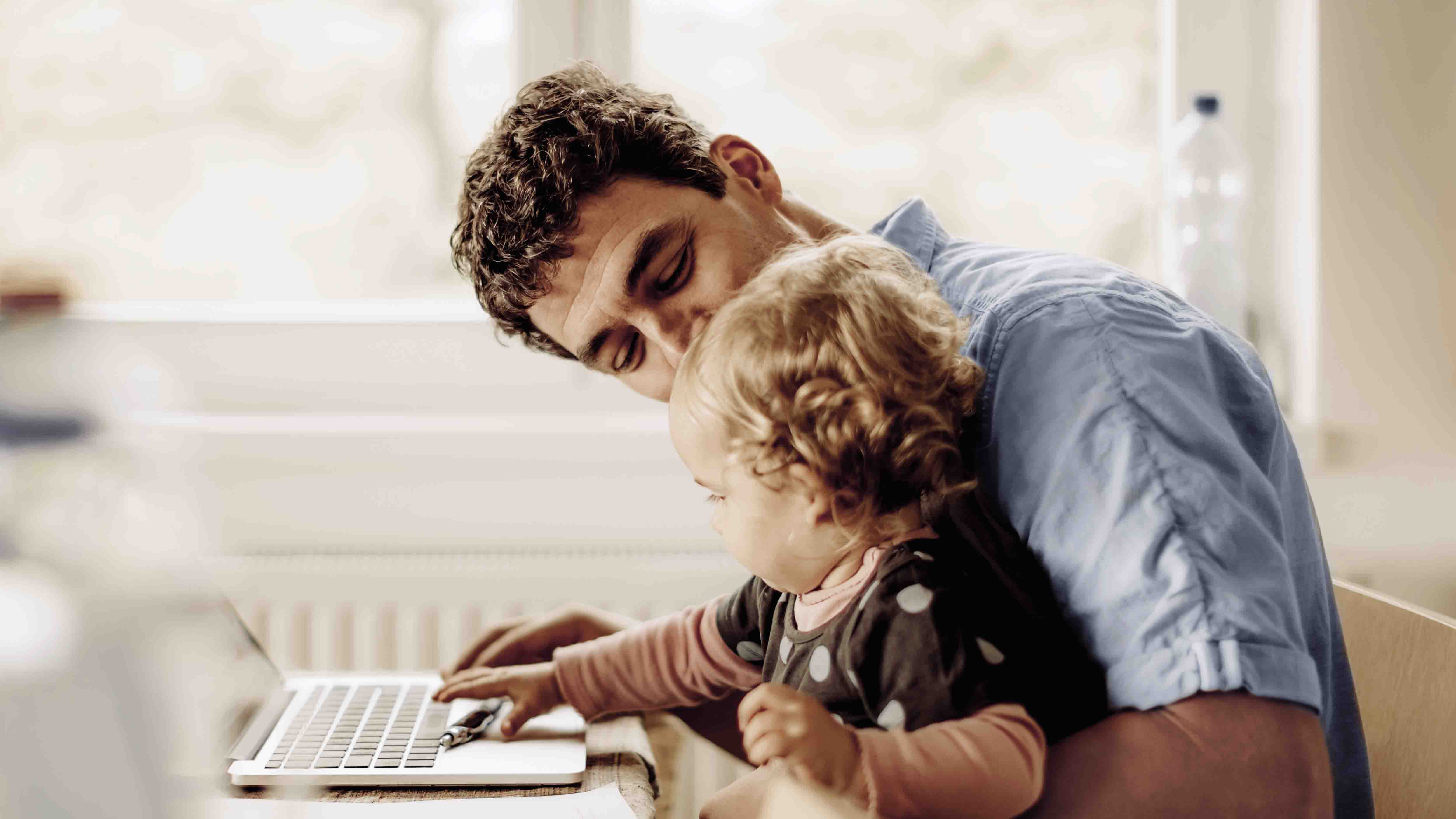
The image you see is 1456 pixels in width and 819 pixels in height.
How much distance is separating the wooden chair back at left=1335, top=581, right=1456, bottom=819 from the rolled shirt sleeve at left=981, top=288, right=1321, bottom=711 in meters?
0.26

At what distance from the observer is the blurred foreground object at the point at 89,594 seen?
27 cm

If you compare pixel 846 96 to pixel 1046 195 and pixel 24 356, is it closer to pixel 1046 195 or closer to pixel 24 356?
pixel 1046 195

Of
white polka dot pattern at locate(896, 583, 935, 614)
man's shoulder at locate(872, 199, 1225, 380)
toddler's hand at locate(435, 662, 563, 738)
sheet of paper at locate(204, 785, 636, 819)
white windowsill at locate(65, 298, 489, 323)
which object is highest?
man's shoulder at locate(872, 199, 1225, 380)

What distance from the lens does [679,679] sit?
1.01 m

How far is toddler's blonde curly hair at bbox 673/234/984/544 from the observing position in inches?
28.7

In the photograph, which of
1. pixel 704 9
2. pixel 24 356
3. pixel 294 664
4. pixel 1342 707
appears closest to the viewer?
pixel 24 356

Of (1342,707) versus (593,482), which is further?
(593,482)

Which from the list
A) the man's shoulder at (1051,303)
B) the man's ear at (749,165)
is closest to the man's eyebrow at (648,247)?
the man's ear at (749,165)

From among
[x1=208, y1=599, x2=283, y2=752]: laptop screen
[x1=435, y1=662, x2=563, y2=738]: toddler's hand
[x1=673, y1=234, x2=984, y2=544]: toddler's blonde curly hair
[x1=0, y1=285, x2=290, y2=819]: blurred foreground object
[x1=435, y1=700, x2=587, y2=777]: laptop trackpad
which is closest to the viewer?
[x1=0, y1=285, x2=290, y2=819]: blurred foreground object

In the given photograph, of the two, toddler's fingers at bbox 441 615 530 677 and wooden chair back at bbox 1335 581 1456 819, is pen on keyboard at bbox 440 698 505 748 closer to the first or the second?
toddler's fingers at bbox 441 615 530 677

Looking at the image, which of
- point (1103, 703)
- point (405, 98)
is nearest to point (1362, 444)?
point (1103, 703)

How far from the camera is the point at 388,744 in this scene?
902 mm

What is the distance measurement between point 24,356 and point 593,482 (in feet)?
4.66

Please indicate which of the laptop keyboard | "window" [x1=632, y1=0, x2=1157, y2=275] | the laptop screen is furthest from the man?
"window" [x1=632, y1=0, x2=1157, y2=275]
